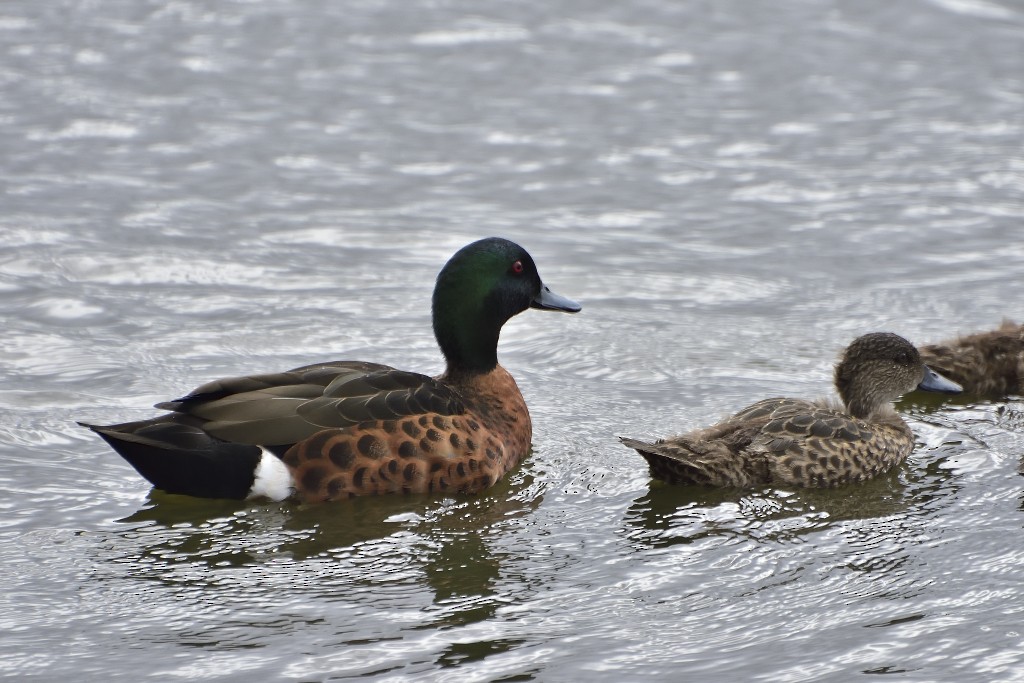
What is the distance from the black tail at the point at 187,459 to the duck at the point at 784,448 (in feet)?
5.59

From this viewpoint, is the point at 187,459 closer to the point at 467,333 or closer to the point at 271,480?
the point at 271,480

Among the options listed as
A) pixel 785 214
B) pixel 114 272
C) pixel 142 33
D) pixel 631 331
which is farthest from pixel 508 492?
pixel 142 33

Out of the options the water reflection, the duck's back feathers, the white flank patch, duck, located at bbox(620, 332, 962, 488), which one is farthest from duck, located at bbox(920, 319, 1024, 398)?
the white flank patch

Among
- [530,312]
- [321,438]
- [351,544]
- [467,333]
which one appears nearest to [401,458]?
[321,438]

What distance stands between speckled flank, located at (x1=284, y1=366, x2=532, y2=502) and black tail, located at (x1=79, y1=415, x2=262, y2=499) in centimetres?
22

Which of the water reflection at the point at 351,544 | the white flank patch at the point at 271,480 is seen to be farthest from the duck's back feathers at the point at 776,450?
the white flank patch at the point at 271,480

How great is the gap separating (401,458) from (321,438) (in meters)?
0.37

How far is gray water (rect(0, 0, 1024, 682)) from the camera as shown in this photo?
555cm

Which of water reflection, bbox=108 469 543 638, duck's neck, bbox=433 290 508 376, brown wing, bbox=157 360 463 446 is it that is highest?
duck's neck, bbox=433 290 508 376

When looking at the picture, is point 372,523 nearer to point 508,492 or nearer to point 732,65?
point 508,492

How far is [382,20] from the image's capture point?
16.2m

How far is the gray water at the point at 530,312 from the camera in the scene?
5.55 meters

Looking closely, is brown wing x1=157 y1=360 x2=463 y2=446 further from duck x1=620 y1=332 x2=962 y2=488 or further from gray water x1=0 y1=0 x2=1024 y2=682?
duck x1=620 y1=332 x2=962 y2=488

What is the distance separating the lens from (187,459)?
259 inches
